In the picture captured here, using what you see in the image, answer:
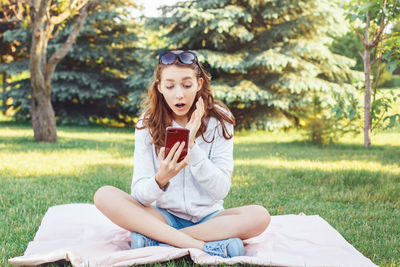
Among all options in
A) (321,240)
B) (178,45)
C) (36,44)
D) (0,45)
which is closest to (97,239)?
(321,240)

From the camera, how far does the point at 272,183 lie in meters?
5.21

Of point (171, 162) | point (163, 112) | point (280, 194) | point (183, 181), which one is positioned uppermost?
point (163, 112)

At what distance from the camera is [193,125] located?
106 inches

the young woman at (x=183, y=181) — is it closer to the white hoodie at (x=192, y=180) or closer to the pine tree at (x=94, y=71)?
the white hoodie at (x=192, y=180)

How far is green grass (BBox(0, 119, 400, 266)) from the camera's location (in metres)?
3.43

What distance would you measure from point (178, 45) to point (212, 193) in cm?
926

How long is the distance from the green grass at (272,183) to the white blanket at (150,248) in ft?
0.50

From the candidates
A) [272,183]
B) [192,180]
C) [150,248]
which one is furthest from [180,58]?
[272,183]

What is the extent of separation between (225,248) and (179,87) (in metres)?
1.10

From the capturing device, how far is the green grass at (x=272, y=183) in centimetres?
343

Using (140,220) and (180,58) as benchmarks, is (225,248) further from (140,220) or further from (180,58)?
(180,58)

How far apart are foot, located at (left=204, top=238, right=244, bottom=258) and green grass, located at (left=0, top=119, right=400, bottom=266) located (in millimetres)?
161

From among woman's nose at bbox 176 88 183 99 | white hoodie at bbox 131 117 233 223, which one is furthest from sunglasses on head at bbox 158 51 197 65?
white hoodie at bbox 131 117 233 223

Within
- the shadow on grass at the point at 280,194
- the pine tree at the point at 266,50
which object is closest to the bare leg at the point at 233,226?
the shadow on grass at the point at 280,194
